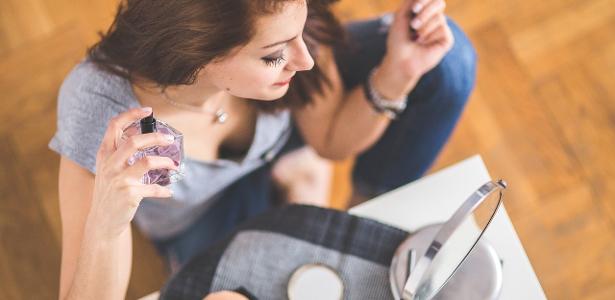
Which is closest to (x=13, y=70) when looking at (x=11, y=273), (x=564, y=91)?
(x=11, y=273)

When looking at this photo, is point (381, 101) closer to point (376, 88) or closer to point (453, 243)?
point (376, 88)

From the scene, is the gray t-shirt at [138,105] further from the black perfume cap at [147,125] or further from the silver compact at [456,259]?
the silver compact at [456,259]

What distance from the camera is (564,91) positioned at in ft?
4.66

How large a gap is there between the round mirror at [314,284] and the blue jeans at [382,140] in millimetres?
338

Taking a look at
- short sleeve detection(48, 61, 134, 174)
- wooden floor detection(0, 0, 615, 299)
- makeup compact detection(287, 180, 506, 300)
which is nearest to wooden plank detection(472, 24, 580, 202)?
wooden floor detection(0, 0, 615, 299)

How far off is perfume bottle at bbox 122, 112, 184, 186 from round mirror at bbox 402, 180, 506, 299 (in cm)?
26

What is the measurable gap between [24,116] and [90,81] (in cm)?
65

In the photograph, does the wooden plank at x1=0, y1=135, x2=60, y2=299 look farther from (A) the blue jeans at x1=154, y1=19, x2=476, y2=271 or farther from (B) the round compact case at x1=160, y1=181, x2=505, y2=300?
(B) the round compact case at x1=160, y1=181, x2=505, y2=300

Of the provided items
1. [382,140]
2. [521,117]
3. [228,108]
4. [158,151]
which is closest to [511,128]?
[521,117]

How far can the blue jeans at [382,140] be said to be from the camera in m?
0.99

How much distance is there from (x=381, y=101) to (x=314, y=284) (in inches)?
12.1

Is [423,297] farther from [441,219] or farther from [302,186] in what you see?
[302,186]

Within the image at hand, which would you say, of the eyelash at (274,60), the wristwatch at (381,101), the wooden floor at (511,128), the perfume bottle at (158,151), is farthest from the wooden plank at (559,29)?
the perfume bottle at (158,151)

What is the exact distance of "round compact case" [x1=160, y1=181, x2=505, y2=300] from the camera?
30.5 inches
